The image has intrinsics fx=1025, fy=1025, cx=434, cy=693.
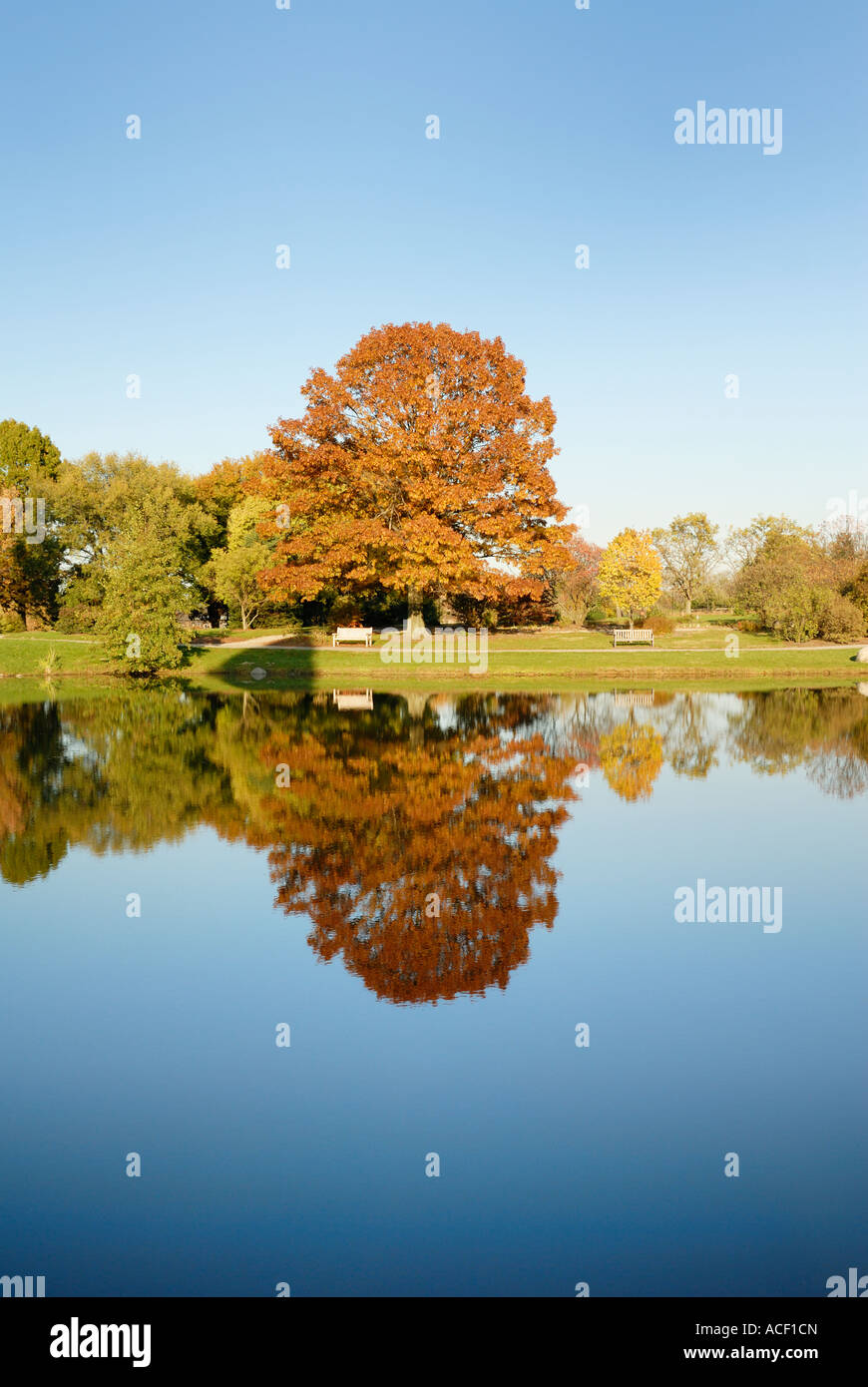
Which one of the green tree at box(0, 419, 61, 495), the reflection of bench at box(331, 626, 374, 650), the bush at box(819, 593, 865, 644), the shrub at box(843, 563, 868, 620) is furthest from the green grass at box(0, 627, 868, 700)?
the green tree at box(0, 419, 61, 495)

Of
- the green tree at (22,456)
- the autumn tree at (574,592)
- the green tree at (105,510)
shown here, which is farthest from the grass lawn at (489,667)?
the green tree at (22,456)

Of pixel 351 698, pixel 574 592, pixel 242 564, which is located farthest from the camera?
pixel 574 592

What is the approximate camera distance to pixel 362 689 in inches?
1286

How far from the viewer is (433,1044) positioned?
6.31 m

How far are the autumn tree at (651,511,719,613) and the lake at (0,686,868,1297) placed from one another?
5784 cm

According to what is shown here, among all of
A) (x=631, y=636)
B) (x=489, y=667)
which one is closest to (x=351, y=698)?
(x=489, y=667)

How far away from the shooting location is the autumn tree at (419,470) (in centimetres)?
3831

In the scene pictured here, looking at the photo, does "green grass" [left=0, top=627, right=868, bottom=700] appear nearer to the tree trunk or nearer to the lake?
the tree trunk

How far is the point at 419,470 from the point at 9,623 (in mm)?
24978

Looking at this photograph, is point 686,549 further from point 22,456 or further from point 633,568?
point 22,456

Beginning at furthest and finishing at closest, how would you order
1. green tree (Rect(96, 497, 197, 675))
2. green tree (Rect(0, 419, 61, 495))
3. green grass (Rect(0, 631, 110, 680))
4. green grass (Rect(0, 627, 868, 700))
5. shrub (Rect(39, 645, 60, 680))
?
green tree (Rect(0, 419, 61, 495)), green grass (Rect(0, 631, 110, 680)), shrub (Rect(39, 645, 60, 680)), green grass (Rect(0, 627, 868, 700)), green tree (Rect(96, 497, 197, 675))

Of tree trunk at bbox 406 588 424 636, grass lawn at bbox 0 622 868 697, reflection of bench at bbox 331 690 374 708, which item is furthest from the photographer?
tree trunk at bbox 406 588 424 636

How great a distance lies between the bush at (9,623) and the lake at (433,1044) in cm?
4046

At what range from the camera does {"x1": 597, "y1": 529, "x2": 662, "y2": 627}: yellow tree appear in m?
48.2
